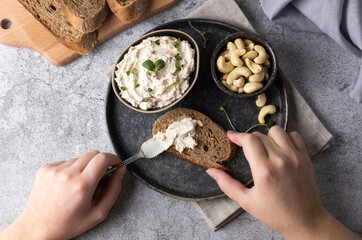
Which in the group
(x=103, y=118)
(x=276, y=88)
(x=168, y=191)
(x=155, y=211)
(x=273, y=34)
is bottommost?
(x=155, y=211)

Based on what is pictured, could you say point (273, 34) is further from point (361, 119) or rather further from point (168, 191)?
point (168, 191)

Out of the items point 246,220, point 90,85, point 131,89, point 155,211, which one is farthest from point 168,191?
point 90,85

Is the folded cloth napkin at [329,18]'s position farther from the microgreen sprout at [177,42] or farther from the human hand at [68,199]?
the human hand at [68,199]

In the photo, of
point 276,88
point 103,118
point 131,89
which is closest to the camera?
point 131,89

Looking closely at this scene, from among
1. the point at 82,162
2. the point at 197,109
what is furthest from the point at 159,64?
the point at 82,162

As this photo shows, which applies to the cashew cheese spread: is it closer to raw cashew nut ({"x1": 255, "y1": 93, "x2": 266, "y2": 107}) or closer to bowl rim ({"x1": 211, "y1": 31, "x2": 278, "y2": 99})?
bowl rim ({"x1": 211, "y1": 31, "x2": 278, "y2": 99})

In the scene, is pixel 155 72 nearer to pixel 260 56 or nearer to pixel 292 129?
pixel 260 56
